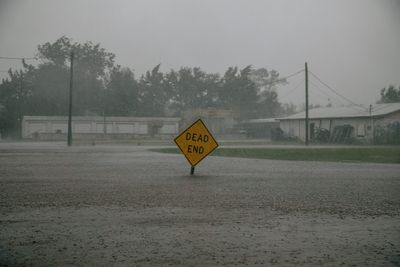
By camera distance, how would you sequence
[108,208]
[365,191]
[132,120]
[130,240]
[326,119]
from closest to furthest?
[130,240] < [108,208] < [365,191] < [326,119] < [132,120]

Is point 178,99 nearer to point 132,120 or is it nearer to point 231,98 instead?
point 231,98

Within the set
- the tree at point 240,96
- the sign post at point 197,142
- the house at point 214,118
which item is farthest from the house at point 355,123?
the tree at point 240,96

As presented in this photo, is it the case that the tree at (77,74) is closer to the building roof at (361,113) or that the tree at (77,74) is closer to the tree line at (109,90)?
the tree line at (109,90)

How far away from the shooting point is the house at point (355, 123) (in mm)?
49281

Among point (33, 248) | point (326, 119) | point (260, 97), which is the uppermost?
point (260, 97)

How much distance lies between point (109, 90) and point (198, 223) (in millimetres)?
91958

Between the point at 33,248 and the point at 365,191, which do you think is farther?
the point at 365,191

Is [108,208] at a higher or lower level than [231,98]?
lower

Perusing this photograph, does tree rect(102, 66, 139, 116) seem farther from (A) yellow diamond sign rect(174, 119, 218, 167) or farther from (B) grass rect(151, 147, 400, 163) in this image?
(A) yellow diamond sign rect(174, 119, 218, 167)

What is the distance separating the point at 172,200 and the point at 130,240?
380cm

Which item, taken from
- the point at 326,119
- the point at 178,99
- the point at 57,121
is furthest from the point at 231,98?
the point at 326,119

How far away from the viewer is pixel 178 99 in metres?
108

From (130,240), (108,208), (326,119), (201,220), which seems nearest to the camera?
(130,240)

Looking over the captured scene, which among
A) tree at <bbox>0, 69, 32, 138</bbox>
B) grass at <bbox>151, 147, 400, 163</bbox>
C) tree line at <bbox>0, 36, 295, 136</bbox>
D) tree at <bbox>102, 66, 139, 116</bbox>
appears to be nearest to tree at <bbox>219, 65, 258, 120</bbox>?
tree line at <bbox>0, 36, 295, 136</bbox>
